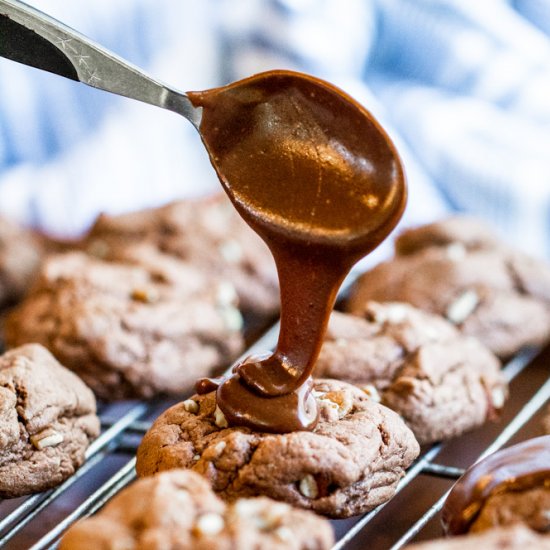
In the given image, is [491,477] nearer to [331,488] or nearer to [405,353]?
[331,488]

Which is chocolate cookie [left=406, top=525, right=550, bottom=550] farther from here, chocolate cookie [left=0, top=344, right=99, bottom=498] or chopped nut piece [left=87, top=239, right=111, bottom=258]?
chopped nut piece [left=87, top=239, right=111, bottom=258]

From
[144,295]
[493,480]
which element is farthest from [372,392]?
[144,295]

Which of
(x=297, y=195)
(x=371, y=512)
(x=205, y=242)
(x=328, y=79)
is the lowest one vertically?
(x=371, y=512)

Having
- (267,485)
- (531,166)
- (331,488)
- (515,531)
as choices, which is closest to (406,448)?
(331,488)

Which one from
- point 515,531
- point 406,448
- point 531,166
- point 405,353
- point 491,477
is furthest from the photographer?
point 531,166

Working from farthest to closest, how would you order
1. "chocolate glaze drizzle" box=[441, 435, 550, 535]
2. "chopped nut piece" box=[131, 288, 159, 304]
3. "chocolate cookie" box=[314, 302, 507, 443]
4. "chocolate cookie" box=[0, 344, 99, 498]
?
"chopped nut piece" box=[131, 288, 159, 304] < "chocolate cookie" box=[314, 302, 507, 443] < "chocolate cookie" box=[0, 344, 99, 498] < "chocolate glaze drizzle" box=[441, 435, 550, 535]

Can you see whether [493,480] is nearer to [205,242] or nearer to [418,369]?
[418,369]

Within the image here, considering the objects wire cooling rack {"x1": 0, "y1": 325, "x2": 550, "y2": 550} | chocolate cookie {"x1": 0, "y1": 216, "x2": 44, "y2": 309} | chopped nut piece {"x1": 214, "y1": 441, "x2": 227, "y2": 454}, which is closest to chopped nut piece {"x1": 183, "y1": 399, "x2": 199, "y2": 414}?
chopped nut piece {"x1": 214, "y1": 441, "x2": 227, "y2": 454}
